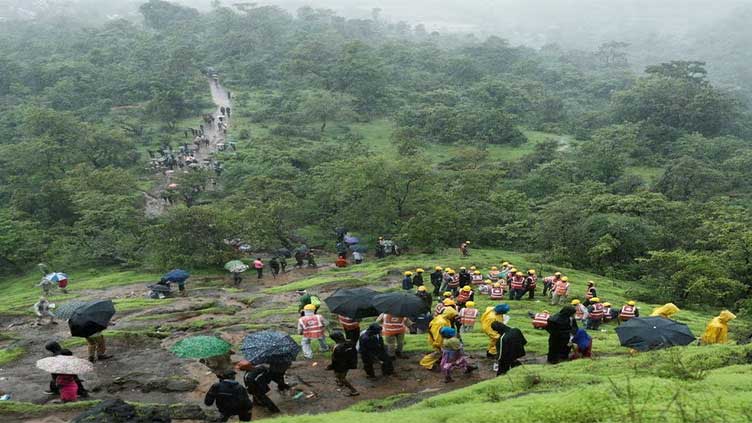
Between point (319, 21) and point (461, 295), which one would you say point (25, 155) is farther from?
point (319, 21)

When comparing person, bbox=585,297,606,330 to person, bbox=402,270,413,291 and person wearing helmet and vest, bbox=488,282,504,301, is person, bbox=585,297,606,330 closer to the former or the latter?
person wearing helmet and vest, bbox=488,282,504,301

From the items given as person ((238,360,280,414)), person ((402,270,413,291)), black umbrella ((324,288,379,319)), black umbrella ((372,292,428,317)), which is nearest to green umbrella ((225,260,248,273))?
person ((402,270,413,291))

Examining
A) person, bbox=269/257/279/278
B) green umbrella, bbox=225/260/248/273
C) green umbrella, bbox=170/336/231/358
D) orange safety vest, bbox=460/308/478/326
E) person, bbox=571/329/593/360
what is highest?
green umbrella, bbox=170/336/231/358

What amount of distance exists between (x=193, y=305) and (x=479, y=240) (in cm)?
2046

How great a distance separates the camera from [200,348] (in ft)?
38.2

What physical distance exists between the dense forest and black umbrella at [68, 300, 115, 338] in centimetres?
1795

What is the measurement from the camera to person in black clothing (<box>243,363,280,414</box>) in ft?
36.2

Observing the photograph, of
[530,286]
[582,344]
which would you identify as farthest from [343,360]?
[530,286]

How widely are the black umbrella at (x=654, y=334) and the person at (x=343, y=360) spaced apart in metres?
5.64

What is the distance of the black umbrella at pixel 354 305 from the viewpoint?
13586 millimetres

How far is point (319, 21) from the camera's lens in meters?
127

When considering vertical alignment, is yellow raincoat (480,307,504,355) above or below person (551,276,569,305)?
above

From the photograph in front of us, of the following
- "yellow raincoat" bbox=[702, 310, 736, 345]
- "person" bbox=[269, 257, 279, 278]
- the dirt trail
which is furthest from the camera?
the dirt trail

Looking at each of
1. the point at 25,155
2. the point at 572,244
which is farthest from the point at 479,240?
the point at 25,155
